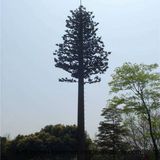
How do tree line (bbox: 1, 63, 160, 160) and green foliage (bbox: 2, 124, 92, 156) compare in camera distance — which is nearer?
tree line (bbox: 1, 63, 160, 160)

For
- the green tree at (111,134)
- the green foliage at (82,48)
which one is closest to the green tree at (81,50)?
the green foliage at (82,48)

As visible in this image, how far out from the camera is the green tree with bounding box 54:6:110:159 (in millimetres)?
22781

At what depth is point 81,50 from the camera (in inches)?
907

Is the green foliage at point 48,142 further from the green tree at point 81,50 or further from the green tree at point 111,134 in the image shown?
the green tree at point 81,50

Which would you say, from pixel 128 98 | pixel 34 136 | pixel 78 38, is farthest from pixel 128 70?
pixel 34 136

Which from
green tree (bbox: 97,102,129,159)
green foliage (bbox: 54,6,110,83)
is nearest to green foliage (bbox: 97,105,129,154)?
green tree (bbox: 97,102,129,159)

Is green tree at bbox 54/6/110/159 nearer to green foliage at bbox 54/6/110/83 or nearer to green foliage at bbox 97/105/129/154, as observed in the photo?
green foliage at bbox 54/6/110/83

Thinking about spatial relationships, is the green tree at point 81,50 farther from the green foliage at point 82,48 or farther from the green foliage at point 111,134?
the green foliage at point 111,134

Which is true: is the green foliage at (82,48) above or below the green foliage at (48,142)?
above

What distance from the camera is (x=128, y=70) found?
76.9ft

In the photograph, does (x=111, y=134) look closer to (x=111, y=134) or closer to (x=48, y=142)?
(x=111, y=134)

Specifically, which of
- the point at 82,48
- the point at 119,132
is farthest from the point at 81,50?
the point at 119,132

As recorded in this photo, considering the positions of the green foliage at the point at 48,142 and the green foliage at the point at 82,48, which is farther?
the green foliage at the point at 48,142

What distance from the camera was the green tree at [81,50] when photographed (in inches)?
897
